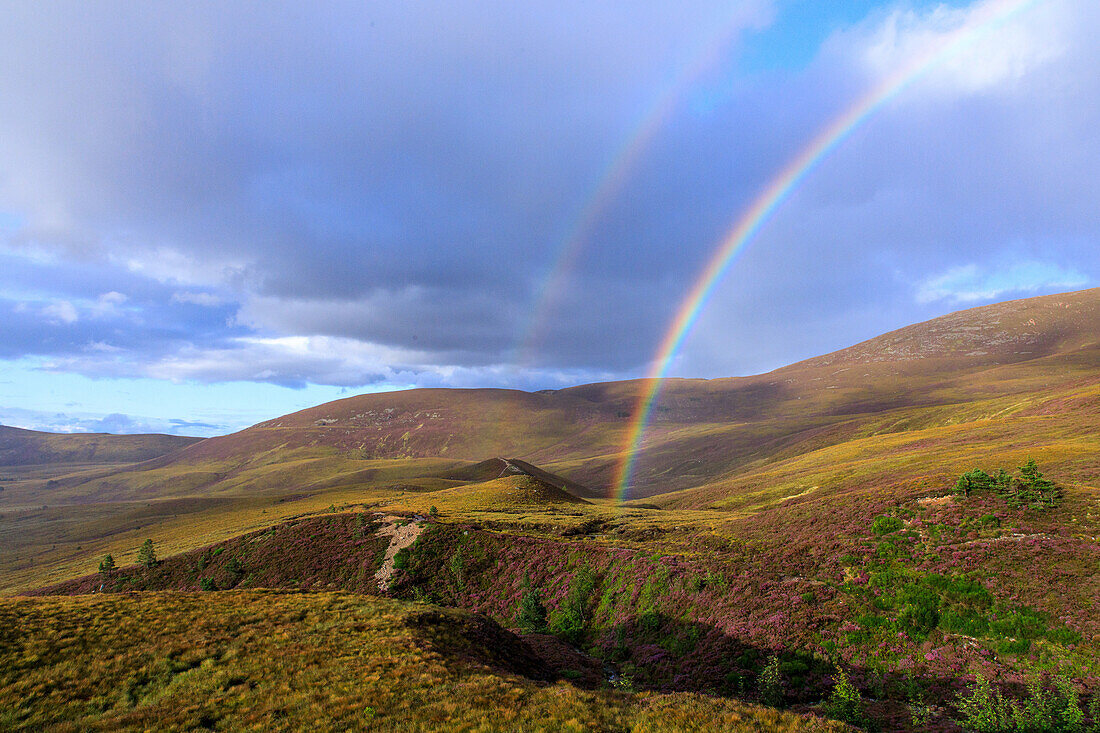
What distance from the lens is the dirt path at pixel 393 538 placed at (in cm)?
4886

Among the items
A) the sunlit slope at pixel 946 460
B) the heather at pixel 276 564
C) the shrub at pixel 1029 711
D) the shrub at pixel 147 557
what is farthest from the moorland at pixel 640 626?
the shrub at pixel 147 557

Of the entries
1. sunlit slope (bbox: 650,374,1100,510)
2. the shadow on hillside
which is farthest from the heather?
sunlit slope (bbox: 650,374,1100,510)

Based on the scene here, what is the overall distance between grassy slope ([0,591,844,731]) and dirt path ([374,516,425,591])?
22.9m

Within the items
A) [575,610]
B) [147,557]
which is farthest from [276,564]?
[575,610]

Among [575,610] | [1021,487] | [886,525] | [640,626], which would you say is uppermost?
[1021,487]

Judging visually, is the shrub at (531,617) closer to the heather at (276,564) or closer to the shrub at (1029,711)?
the heather at (276,564)

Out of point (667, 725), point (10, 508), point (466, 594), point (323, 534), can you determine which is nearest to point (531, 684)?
point (667, 725)

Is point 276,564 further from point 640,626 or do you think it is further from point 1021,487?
point 1021,487

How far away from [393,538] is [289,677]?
38.4 meters

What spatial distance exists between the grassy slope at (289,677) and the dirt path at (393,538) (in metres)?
22.9

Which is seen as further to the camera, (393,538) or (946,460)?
(946,460)

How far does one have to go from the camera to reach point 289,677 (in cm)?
1867

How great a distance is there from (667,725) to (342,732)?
411 inches

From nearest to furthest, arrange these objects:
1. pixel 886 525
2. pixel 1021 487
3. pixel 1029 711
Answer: pixel 1029 711, pixel 1021 487, pixel 886 525
